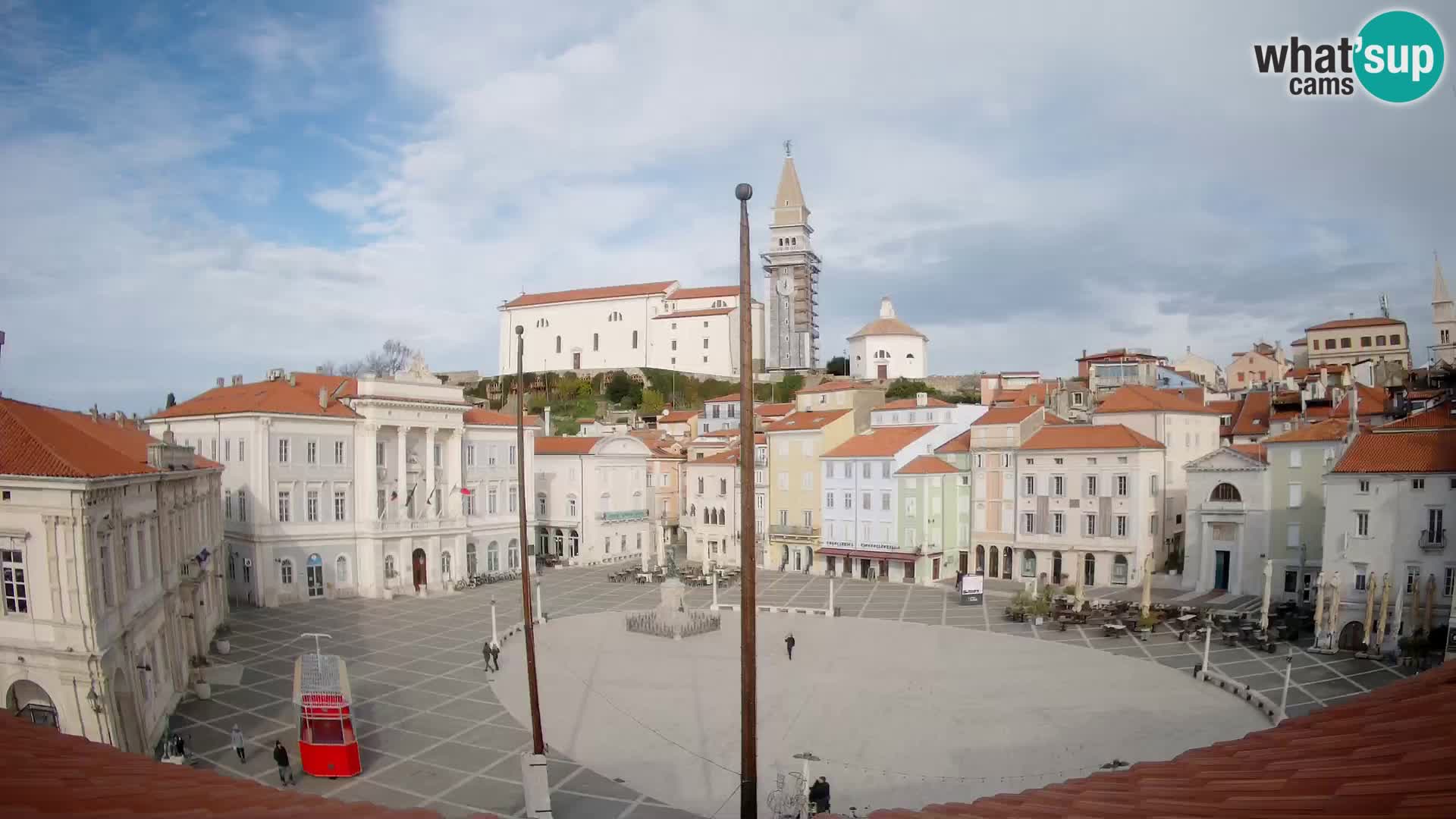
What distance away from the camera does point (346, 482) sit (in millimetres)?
50000

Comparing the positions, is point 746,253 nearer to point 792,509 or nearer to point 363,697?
point 363,697

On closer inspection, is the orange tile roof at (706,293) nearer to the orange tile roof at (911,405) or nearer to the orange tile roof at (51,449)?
the orange tile roof at (911,405)

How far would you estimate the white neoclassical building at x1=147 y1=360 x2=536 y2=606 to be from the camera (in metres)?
46.3

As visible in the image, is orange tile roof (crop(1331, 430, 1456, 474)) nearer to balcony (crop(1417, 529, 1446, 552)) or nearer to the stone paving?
balcony (crop(1417, 529, 1446, 552))

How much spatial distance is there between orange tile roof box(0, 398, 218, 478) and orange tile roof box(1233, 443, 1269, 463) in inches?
1917

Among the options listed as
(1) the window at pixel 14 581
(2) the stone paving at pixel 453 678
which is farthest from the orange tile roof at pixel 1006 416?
(1) the window at pixel 14 581

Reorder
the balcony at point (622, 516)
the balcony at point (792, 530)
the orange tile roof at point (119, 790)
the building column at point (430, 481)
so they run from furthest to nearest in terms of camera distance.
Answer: the balcony at point (622, 516)
the balcony at point (792, 530)
the building column at point (430, 481)
the orange tile roof at point (119, 790)

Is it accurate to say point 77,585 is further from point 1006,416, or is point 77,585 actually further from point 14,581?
point 1006,416

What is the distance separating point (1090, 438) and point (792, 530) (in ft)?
66.4

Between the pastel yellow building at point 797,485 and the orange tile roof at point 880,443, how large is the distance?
1.40 m

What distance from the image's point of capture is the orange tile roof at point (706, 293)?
118 meters

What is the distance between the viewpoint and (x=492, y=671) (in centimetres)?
3284

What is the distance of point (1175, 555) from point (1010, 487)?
399 inches

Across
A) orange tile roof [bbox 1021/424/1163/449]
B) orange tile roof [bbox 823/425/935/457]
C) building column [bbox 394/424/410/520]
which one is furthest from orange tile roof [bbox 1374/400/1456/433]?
building column [bbox 394/424/410/520]
